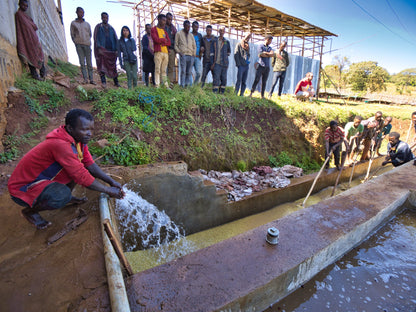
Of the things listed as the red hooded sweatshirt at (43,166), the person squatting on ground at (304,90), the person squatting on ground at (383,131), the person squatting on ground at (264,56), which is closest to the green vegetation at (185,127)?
the person squatting on ground at (264,56)

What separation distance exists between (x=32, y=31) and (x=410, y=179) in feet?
31.9

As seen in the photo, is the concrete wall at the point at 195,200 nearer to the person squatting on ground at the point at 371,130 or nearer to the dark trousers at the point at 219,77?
the dark trousers at the point at 219,77

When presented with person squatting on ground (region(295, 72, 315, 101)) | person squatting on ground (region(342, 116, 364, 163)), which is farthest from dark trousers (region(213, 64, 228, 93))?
person squatting on ground (region(342, 116, 364, 163))

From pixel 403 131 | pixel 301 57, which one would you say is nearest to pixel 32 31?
pixel 301 57

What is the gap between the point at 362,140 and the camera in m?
8.24

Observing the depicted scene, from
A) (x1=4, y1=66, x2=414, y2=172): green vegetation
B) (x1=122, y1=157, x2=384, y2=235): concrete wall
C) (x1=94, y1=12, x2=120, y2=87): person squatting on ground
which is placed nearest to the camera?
(x1=122, y1=157, x2=384, y2=235): concrete wall

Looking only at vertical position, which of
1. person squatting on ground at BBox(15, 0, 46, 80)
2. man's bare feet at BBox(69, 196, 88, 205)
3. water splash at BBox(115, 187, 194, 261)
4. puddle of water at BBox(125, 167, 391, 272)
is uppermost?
person squatting on ground at BBox(15, 0, 46, 80)

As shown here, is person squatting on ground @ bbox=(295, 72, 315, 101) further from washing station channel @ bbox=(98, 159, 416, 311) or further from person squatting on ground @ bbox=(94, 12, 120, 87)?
person squatting on ground @ bbox=(94, 12, 120, 87)

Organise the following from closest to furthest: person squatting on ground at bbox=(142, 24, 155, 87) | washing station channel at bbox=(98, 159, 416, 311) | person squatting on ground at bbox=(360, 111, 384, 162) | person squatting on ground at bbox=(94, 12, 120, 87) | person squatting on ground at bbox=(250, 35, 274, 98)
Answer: washing station channel at bbox=(98, 159, 416, 311) < person squatting on ground at bbox=(94, 12, 120, 87) < person squatting on ground at bbox=(142, 24, 155, 87) < person squatting on ground at bbox=(250, 35, 274, 98) < person squatting on ground at bbox=(360, 111, 384, 162)

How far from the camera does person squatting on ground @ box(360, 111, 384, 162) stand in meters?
7.91

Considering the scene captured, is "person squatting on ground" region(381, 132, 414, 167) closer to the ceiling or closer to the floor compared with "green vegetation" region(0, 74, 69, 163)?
closer to the floor

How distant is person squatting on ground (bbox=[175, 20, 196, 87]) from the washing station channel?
13.9ft

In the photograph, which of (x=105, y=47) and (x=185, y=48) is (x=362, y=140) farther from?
(x=105, y=47)

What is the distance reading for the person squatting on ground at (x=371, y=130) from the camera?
791 centimetres
